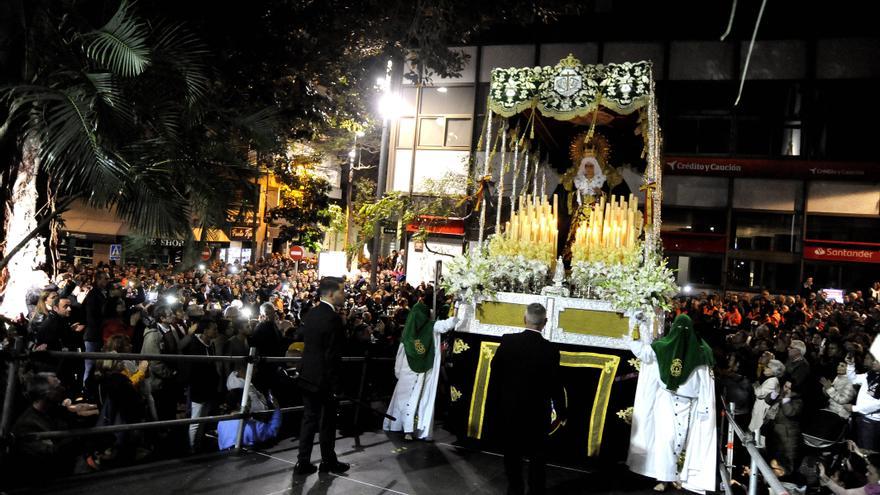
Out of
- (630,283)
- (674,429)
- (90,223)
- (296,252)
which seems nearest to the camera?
(674,429)

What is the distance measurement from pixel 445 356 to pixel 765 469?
703 centimetres

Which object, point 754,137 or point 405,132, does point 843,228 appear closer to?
point 754,137

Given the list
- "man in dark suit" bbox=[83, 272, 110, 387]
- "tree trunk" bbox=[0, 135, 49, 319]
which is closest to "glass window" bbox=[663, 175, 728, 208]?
"man in dark suit" bbox=[83, 272, 110, 387]

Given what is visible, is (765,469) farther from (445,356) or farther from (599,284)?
(445,356)

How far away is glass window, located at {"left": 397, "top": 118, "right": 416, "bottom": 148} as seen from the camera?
25344 millimetres

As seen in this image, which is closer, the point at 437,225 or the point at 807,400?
the point at 807,400


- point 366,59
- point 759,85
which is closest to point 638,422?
point 366,59

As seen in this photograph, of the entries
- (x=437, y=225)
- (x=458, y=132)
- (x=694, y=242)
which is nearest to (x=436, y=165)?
(x=458, y=132)

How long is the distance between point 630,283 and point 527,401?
2.83 meters

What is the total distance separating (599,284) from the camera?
8.62 meters

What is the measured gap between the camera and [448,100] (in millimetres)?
25031

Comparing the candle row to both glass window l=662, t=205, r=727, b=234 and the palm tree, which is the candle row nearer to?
the palm tree

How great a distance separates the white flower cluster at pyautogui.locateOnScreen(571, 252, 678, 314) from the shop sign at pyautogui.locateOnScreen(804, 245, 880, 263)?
54.2 ft

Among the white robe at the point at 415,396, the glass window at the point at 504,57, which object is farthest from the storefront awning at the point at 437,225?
the white robe at the point at 415,396
